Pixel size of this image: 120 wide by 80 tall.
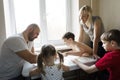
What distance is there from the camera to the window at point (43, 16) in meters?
2.88

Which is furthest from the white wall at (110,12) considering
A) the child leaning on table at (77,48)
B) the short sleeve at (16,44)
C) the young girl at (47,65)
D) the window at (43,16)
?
the short sleeve at (16,44)

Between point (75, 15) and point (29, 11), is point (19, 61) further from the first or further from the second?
point (75, 15)

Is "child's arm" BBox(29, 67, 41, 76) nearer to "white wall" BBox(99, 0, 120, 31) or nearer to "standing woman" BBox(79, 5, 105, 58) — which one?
"standing woman" BBox(79, 5, 105, 58)

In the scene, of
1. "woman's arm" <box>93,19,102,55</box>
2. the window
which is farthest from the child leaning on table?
the window

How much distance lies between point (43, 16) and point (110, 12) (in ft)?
3.30

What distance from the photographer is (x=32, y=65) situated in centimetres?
205

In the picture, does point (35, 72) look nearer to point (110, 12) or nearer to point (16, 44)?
point (16, 44)

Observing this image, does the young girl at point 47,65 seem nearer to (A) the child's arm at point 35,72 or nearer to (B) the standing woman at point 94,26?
(A) the child's arm at point 35,72

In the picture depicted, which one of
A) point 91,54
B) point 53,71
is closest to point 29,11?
point 91,54

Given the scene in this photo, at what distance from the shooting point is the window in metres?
2.88

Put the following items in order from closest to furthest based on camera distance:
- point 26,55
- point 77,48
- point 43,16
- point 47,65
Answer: point 47,65 → point 26,55 → point 77,48 → point 43,16

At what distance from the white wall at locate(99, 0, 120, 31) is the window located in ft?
1.36

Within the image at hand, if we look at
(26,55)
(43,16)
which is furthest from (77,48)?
(43,16)

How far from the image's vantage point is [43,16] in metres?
3.06
